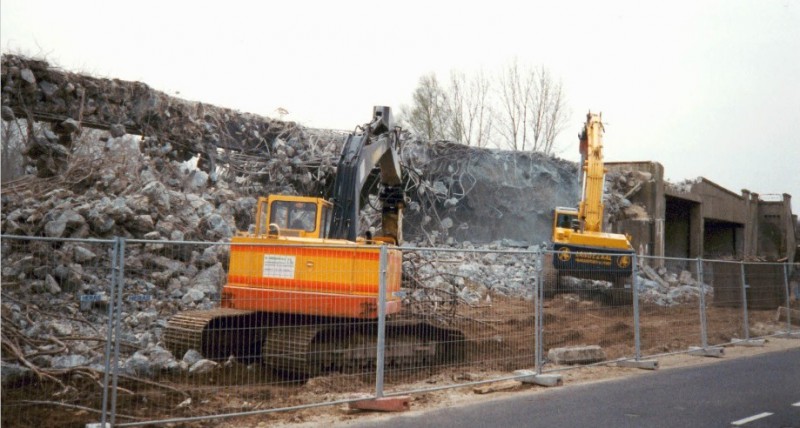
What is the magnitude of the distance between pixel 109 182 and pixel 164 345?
7112 millimetres

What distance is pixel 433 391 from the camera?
7926 mm

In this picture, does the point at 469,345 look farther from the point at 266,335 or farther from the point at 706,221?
the point at 706,221

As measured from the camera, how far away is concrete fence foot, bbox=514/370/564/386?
8.57m

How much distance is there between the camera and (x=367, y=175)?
34.8 ft

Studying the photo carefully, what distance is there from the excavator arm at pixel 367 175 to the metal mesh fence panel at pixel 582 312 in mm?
2864

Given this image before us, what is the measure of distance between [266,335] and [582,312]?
4.67 m

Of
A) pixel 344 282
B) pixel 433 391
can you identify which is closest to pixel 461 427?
pixel 433 391

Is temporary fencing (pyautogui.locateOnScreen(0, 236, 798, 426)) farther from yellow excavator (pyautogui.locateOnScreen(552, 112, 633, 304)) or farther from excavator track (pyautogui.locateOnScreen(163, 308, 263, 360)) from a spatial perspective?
yellow excavator (pyautogui.locateOnScreen(552, 112, 633, 304))

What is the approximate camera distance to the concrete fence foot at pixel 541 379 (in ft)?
28.1

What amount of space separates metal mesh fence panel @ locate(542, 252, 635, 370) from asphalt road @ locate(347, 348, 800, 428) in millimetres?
1009

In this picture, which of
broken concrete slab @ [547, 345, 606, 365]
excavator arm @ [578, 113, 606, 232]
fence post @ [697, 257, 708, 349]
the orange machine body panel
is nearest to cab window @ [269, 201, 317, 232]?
the orange machine body panel

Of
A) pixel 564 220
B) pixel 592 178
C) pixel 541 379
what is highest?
pixel 592 178

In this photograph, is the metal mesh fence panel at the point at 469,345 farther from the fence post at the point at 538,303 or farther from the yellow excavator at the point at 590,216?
the yellow excavator at the point at 590,216

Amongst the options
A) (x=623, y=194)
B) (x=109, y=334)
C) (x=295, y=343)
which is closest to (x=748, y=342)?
(x=295, y=343)
